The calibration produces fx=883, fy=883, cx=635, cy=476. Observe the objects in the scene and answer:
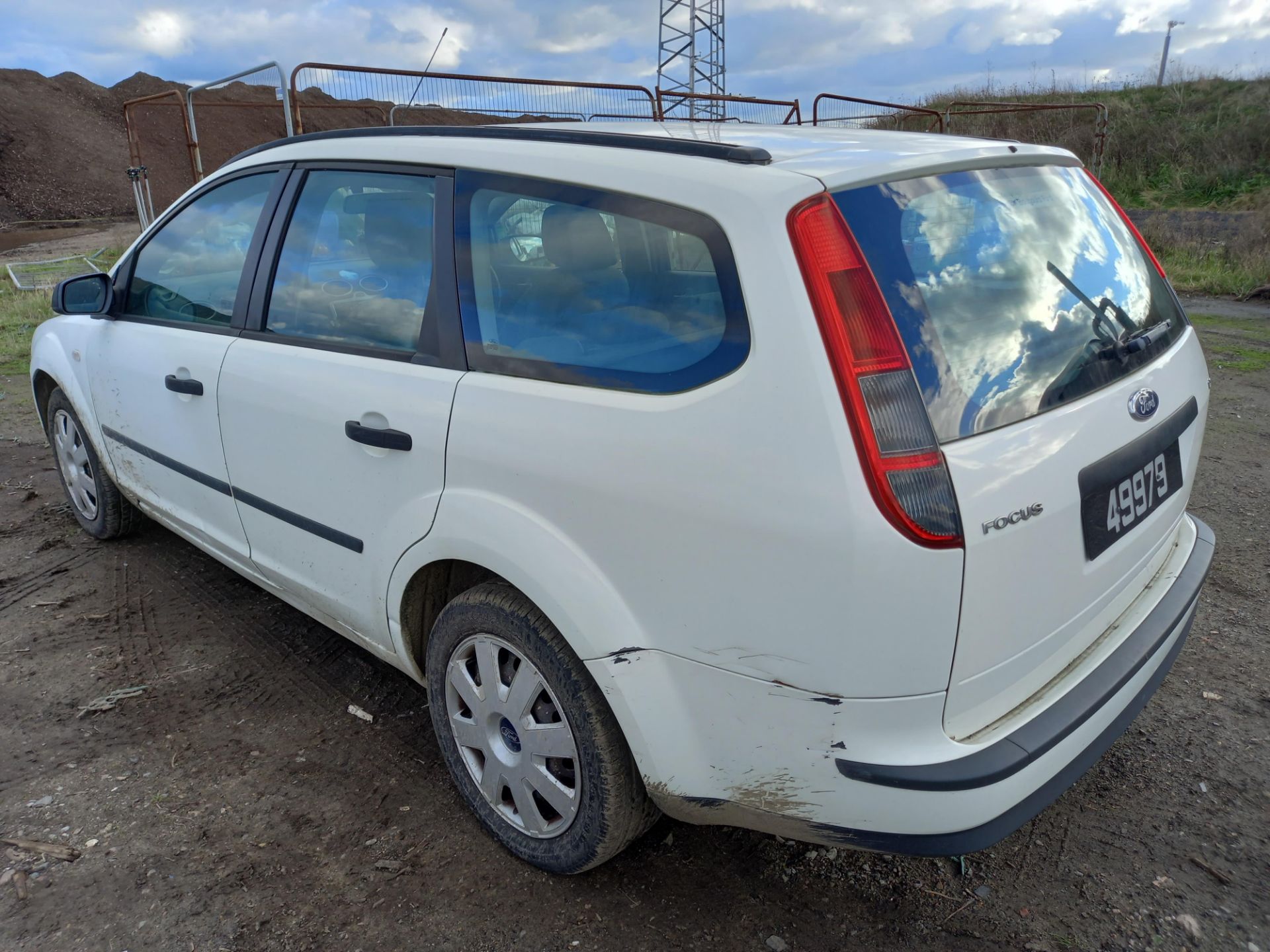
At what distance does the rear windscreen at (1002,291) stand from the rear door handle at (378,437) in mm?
1204

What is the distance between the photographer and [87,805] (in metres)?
2.57

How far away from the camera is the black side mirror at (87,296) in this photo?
3.67 meters

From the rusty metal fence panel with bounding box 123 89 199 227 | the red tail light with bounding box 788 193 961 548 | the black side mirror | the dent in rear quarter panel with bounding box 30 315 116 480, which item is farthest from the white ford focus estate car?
the rusty metal fence panel with bounding box 123 89 199 227

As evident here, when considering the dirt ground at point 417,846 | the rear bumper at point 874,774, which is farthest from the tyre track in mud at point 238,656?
the rear bumper at point 874,774

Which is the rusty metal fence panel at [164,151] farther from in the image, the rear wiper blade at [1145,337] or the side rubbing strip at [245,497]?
the rear wiper blade at [1145,337]

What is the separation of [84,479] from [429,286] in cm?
298

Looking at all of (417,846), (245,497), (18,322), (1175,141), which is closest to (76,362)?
(245,497)

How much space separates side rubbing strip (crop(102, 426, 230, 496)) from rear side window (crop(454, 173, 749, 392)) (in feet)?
4.62

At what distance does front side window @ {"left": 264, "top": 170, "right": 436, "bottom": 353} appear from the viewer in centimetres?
238

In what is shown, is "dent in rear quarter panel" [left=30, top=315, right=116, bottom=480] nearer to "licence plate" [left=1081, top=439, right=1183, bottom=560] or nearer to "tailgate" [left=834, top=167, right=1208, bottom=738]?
"tailgate" [left=834, top=167, right=1208, bottom=738]

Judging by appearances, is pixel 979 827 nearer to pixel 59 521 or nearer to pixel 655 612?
pixel 655 612

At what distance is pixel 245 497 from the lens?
2947mm

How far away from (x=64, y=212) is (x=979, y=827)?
33.8m

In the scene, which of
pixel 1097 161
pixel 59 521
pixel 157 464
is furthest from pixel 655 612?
pixel 1097 161
